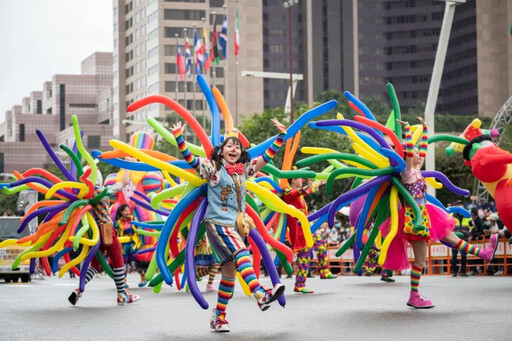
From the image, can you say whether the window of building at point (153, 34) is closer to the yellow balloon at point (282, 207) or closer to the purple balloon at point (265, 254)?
the yellow balloon at point (282, 207)

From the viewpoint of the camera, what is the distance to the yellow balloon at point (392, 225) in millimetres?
12312

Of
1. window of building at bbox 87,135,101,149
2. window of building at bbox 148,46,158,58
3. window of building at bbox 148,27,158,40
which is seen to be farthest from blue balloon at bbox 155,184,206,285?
window of building at bbox 87,135,101,149

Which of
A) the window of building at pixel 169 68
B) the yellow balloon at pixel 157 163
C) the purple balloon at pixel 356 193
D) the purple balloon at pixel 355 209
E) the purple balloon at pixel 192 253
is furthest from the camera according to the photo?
the window of building at pixel 169 68

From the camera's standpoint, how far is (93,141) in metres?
140

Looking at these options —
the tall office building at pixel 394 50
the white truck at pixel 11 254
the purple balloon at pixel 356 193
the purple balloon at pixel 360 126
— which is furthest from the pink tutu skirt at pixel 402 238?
the tall office building at pixel 394 50

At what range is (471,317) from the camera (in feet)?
35.4

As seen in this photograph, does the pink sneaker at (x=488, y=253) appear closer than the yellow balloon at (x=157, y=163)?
No

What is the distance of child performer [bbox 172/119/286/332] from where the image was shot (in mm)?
9883

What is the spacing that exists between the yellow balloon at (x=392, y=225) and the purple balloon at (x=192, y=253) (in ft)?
9.12

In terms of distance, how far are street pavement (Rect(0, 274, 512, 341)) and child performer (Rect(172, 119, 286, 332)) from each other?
0.50 m

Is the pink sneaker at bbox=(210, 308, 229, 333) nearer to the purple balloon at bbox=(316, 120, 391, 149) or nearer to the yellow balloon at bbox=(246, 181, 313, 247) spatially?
the yellow balloon at bbox=(246, 181, 313, 247)

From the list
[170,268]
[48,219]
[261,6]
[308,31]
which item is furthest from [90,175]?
[308,31]

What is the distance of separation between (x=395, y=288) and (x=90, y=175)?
5.70 m

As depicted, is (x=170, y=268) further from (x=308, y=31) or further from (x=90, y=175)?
(x=308, y=31)
